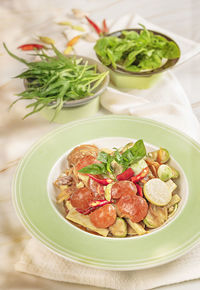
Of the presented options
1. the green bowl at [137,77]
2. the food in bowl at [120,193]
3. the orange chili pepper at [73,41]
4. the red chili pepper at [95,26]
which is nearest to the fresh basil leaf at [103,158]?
the food in bowl at [120,193]

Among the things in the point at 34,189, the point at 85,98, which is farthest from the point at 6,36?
the point at 34,189

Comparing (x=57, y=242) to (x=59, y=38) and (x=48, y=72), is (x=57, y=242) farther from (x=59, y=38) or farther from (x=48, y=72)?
(x=59, y=38)

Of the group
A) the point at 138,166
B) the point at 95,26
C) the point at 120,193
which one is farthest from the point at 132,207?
the point at 95,26

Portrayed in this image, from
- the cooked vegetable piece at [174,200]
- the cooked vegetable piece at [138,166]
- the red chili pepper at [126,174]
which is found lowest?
the cooked vegetable piece at [174,200]

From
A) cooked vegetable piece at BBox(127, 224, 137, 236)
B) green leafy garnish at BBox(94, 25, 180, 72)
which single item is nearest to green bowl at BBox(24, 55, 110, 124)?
green leafy garnish at BBox(94, 25, 180, 72)

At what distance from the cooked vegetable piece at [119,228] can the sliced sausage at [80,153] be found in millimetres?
316

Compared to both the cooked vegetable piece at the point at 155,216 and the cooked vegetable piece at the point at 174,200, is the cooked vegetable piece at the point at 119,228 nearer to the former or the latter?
the cooked vegetable piece at the point at 155,216

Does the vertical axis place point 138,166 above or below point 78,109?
above

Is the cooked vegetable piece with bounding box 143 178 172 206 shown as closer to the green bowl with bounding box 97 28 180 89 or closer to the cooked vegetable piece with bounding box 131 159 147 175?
the cooked vegetable piece with bounding box 131 159 147 175

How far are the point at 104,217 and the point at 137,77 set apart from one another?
3.02 feet

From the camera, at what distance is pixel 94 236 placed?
116cm

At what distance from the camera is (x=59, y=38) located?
→ 241 cm

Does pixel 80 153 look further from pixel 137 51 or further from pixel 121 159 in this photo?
pixel 137 51

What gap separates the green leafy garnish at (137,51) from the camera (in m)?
1.89
